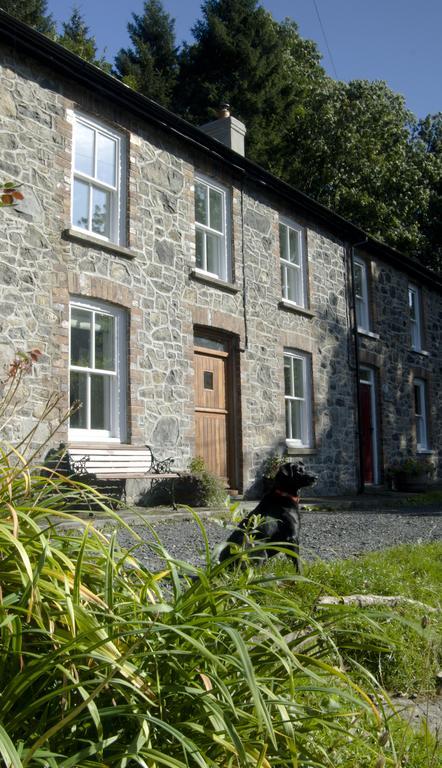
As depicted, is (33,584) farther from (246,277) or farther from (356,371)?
(356,371)

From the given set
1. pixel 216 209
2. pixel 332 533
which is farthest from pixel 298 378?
pixel 332 533

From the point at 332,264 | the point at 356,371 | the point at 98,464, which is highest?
the point at 332,264

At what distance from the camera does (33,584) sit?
6.12ft

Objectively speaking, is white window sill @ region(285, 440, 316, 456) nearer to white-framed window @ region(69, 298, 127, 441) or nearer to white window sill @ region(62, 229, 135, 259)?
white-framed window @ region(69, 298, 127, 441)

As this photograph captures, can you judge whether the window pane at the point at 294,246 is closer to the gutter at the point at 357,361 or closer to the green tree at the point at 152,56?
the gutter at the point at 357,361

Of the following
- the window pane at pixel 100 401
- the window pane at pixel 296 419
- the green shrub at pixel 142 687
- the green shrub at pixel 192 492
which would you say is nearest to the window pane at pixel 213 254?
the window pane at pixel 296 419

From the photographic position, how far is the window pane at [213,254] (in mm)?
12516

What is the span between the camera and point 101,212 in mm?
10539

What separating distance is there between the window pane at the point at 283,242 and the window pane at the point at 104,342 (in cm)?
515

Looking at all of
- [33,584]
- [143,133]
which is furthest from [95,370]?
[33,584]

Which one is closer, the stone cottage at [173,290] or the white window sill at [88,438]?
the stone cottage at [173,290]

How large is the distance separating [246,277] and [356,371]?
13.5 ft

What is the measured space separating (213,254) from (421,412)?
30.8 ft

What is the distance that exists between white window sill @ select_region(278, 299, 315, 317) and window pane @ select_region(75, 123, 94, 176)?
4728 mm
